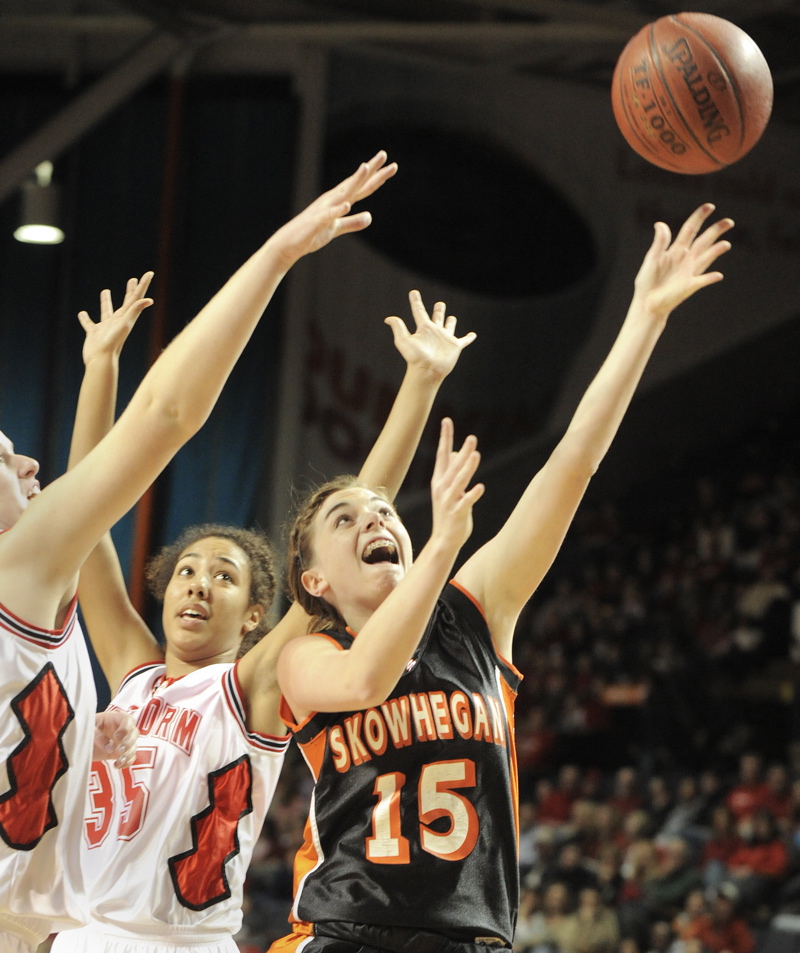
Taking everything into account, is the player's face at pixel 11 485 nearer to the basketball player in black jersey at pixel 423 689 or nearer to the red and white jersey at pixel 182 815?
the basketball player in black jersey at pixel 423 689

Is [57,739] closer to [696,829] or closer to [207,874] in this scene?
[207,874]

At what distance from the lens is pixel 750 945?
303 inches

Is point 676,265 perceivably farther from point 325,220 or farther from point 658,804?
point 658,804

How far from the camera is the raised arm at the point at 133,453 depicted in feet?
6.81

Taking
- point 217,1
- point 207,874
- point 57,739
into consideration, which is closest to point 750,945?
point 207,874

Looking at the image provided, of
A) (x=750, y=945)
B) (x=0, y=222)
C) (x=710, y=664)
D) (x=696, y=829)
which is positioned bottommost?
(x=750, y=945)

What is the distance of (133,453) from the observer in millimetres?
2072

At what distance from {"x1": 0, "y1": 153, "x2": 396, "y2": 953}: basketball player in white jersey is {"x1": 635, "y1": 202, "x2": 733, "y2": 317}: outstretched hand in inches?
32.4

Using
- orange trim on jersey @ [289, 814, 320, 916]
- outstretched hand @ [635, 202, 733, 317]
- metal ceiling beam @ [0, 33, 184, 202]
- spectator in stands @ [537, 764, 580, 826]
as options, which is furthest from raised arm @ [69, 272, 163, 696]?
metal ceiling beam @ [0, 33, 184, 202]

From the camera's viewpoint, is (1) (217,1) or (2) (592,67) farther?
(2) (592,67)

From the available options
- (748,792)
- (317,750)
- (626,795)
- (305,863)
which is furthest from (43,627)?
(626,795)

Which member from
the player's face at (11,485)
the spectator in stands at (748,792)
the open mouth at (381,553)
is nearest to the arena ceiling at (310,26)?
the spectator in stands at (748,792)

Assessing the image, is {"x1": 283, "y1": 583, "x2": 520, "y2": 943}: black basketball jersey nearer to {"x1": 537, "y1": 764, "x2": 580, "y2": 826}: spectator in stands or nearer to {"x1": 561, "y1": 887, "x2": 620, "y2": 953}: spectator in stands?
{"x1": 561, "y1": 887, "x2": 620, "y2": 953}: spectator in stands

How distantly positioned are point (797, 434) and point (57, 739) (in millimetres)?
13277
